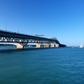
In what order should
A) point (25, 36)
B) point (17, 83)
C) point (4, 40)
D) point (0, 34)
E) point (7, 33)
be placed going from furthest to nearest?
point (25, 36), point (4, 40), point (7, 33), point (0, 34), point (17, 83)

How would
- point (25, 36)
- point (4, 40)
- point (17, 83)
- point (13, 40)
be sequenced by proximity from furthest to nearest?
point (25, 36) < point (13, 40) < point (4, 40) < point (17, 83)

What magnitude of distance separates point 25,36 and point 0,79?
127 metres

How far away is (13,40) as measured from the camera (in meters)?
141

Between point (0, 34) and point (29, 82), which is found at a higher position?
point (0, 34)

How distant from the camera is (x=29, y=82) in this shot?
74.5 feet

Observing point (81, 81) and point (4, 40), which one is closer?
point (81, 81)

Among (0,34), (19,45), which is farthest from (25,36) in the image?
(0,34)

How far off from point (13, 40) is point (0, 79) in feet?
387

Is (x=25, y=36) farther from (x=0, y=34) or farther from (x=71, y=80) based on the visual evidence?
(x=71, y=80)

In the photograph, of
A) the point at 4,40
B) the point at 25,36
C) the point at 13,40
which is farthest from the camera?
the point at 25,36

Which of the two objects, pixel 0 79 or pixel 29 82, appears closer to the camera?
pixel 29 82

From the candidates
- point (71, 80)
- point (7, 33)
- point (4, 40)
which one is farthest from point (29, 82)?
point (4, 40)

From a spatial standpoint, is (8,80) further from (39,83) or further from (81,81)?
(81,81)

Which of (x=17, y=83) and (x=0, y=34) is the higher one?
(x=0, y=34)
